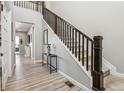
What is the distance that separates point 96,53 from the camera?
2699 mm

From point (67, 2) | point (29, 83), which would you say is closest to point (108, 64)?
point (29, 83)

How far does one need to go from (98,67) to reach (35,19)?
4.42 m

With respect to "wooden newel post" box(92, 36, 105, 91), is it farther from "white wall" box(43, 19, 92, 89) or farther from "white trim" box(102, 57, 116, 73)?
"white trim" box(102, 57, 116, 73)

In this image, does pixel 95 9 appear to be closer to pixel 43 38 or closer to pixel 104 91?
pixel 104 91

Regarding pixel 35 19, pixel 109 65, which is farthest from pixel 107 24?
pixel 35 19

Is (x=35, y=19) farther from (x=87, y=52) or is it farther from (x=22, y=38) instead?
(x=22, y=38)

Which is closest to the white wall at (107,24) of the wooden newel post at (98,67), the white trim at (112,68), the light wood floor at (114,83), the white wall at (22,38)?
the white trim at (112,68)

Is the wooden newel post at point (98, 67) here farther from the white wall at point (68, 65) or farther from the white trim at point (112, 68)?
the white trim at point (112, 68)

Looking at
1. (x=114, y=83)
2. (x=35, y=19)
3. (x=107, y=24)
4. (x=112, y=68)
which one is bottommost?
(x=114, y=83)

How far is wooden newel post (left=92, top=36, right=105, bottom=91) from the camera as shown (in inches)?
103

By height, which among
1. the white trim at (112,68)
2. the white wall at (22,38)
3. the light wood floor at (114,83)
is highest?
the white wall at (22,38)

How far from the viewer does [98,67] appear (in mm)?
2652

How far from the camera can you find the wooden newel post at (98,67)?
262 centimetres

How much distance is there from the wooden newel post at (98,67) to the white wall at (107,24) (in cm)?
107
